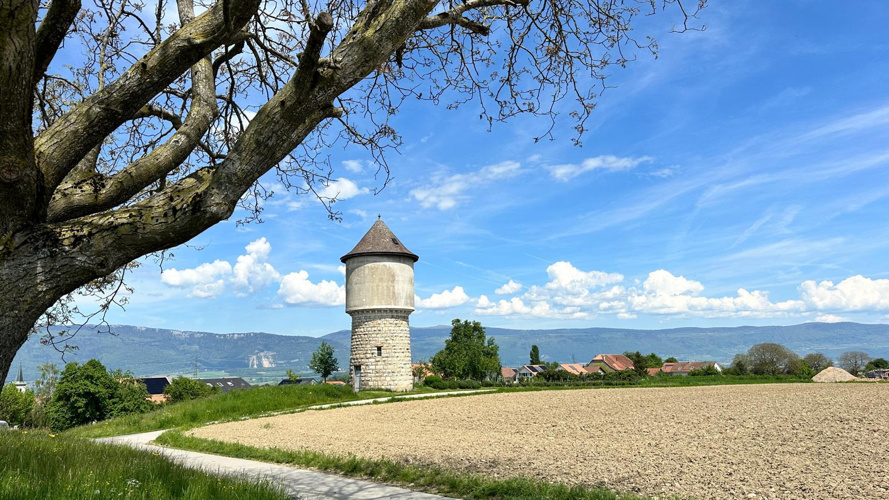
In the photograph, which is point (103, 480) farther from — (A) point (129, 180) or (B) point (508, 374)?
(B) point (508, 374)

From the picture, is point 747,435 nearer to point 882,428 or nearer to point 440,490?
point 882,428

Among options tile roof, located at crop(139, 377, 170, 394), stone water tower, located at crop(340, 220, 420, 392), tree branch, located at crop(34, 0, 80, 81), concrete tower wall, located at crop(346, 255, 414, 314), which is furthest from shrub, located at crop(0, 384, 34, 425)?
tile roof, located at crop(139, 377, 170, 394)

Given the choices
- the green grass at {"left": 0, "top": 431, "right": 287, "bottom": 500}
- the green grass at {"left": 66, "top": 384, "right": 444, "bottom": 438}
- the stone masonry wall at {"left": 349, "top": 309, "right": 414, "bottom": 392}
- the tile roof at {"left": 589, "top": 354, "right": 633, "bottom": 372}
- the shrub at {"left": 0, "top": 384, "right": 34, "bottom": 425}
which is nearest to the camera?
the green grass at {"left": 0, "top": 431, "right": 287, "bottom": 500}

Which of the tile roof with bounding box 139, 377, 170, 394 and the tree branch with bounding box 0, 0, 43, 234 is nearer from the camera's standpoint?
the tree branch with bounding box 0, 0, 43, 234

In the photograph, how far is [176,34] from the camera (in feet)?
14.8

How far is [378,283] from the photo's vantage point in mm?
34531

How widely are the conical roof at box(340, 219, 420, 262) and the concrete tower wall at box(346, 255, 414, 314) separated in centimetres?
31

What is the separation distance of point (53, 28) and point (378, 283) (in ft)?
101

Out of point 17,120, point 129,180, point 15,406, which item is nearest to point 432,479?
point 129,180

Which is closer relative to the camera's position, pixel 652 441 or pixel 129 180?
pixel 129 180

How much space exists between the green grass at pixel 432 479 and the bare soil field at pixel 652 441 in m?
0.68

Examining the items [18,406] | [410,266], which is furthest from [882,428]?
[18,406]

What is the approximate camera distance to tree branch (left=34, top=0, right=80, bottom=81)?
13.3ft

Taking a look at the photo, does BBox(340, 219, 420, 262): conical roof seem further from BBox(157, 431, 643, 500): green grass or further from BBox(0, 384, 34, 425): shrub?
BBox(0, 384, 34, 425): shrub
